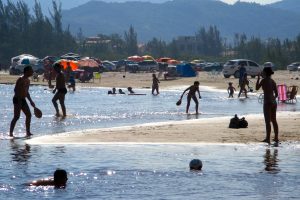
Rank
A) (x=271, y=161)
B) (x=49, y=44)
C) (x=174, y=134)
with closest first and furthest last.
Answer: (x=271, y=161), (x=174, y=134), (x=49, y=44)

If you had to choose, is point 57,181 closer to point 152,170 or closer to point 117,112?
point 152,170

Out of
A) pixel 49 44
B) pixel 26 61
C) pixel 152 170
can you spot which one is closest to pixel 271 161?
pixel 152 170

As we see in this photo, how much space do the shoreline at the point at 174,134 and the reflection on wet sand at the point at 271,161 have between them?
1.65m

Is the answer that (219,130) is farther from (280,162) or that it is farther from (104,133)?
(280,162)

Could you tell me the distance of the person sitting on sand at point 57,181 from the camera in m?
12.3

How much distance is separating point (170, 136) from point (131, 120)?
6.19m

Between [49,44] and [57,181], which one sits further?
[49,44]

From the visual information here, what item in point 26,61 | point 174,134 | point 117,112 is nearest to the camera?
point 174,134

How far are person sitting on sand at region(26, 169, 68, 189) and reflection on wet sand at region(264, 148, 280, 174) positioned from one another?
3609 millimetres

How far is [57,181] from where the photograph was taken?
12305 mm

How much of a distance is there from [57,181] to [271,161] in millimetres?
4577

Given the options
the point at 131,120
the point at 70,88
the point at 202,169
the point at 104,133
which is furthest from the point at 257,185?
the point at 70,88

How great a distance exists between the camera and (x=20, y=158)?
15422 mm

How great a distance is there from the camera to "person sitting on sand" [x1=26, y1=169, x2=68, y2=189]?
12258mm
